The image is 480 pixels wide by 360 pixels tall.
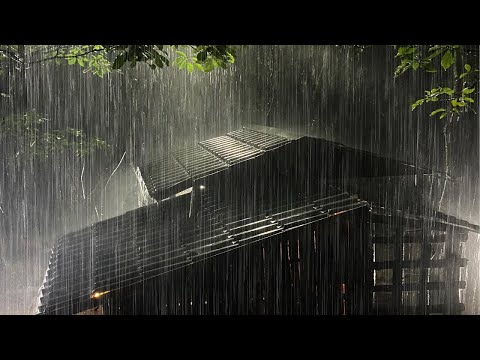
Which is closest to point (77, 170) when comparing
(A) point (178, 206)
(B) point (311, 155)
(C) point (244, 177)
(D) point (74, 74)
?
(D) point (74, 74)

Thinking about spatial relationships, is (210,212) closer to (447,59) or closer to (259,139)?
(259,139)

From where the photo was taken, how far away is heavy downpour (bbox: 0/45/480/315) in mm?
4441

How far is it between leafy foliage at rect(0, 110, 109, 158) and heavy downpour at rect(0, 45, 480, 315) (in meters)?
0.03

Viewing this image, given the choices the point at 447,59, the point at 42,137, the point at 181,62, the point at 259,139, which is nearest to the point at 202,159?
the point at 259,139

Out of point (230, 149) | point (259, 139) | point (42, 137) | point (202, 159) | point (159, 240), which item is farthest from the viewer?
point (42, 137)

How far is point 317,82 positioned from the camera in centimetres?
738

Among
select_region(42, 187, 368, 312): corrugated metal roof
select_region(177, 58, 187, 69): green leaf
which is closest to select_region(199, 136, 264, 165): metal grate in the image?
select_region(42, 187, 368, 312): corrugated metal roof

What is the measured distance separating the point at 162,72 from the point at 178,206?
3.49 m

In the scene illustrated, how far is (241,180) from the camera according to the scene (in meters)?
6.03

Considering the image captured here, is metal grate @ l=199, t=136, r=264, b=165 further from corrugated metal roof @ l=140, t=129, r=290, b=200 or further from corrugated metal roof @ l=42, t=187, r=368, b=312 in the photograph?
corrugated metal roof @ l=42, t=187, r=368, b=312

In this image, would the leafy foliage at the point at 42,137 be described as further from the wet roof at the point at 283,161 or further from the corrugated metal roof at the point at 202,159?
the wet roof at the point at 283,161

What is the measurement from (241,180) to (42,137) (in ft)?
13.9

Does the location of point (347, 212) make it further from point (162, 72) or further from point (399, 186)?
point (162, 72)

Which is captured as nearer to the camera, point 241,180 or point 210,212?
point 210,212
